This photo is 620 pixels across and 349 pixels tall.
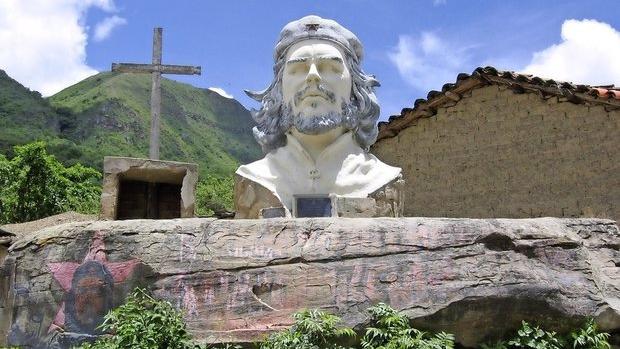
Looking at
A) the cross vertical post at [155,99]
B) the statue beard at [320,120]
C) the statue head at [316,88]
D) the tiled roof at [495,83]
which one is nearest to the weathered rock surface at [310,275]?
the statue beard at [320,120]

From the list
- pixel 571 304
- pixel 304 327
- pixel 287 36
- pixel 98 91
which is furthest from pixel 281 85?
pixel 98 91

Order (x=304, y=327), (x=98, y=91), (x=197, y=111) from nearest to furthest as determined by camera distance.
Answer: (x=304, y=327) → (x=98, y=91) → (x=197, y=111)

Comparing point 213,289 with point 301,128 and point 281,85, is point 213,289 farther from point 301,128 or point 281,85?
point 281,85

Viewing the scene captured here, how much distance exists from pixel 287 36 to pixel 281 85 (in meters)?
0.36

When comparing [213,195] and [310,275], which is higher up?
[213,195]

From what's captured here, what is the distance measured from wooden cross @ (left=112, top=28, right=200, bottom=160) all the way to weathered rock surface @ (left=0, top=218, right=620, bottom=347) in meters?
5.12

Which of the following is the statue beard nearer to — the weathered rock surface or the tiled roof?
the weathered rock surface

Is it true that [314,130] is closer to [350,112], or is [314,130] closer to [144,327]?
[350,112]

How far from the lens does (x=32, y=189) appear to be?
1825 centimetres

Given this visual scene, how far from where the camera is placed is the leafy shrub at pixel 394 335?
368 cm

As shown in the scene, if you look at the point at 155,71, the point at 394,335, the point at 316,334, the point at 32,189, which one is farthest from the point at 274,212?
the point at 32,189

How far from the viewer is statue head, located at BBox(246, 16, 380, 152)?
5.00m

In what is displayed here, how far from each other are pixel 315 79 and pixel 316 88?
64 millimetres

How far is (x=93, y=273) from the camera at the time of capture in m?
4.05
